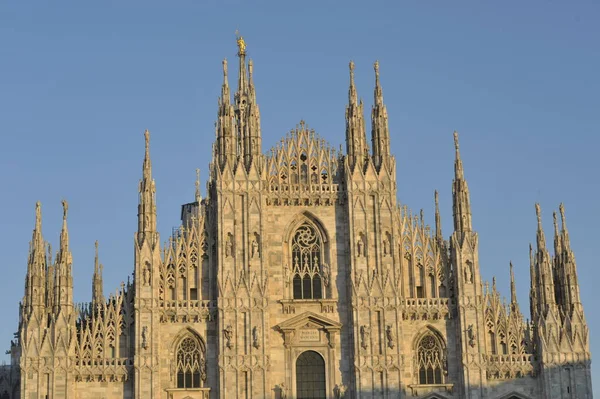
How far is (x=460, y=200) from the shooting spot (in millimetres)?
57531

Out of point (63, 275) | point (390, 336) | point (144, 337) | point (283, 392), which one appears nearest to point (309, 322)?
point (283, 392)

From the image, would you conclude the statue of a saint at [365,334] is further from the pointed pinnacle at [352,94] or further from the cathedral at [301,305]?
the pointed pinnacle at [352,94]

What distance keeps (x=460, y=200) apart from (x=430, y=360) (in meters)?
8.39

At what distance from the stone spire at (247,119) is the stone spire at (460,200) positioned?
10.3 meters

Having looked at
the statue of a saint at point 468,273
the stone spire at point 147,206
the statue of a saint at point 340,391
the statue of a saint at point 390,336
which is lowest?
the statue of a saint at point 340,391

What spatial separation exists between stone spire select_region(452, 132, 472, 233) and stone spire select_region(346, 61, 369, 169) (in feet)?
15.8

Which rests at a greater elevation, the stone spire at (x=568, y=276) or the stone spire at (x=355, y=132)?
the stone spire at (x=355, y=132)

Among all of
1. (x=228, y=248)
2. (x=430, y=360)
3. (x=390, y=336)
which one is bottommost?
(x=430, y=360)

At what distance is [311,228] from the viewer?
57219 millimetres

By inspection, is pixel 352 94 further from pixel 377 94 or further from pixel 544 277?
pixel 544 277

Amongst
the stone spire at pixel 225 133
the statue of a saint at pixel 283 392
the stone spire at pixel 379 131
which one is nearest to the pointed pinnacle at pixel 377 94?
the stone spire at pixel 379 131

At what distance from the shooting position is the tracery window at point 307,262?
56.3 m

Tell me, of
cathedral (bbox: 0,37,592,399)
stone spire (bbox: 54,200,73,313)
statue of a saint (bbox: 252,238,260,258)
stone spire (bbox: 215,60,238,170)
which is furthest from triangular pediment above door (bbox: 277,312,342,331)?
stone spire (bbox: 54,200,73,313)

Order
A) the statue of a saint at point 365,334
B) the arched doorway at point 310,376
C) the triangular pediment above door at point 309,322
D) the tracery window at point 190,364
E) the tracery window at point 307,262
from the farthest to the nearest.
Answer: the tracery window at point 307,262 → the triangular pediment above door at point 309,322 → the arched doorway at point 310,376 → the statue of a saint at point 365,334 → the tracery window at point 190,364
